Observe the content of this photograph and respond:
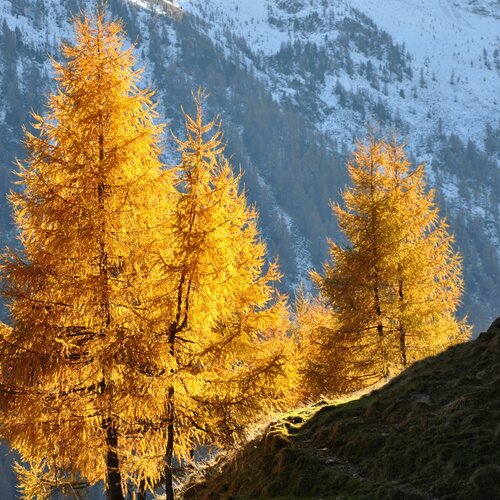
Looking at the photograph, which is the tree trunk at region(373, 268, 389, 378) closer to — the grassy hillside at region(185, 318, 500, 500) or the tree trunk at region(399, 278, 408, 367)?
the tree trunk at region(399, 278, 408, 367)

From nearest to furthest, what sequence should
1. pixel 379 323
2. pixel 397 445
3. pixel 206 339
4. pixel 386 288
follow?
pixel 397 445 < pixel 206 339 < pixel 379 323 < pixel 386 288

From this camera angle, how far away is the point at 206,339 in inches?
454

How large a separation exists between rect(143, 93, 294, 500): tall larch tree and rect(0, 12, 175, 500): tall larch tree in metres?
0.46

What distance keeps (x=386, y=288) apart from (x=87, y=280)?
1185cm

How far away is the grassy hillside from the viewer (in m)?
9.30

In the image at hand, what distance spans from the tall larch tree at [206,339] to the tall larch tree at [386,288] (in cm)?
A: 866

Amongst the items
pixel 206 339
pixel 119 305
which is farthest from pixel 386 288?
pixel 119 305

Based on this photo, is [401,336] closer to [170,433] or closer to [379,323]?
[379,323]

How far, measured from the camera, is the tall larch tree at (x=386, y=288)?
19.5 m

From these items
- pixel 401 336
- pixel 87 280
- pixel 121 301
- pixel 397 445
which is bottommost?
pixel 401 336

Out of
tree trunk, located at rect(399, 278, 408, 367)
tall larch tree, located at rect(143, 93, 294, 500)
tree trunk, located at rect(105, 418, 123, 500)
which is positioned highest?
tall larch tree, located at rect(143, 93, 294, 500)

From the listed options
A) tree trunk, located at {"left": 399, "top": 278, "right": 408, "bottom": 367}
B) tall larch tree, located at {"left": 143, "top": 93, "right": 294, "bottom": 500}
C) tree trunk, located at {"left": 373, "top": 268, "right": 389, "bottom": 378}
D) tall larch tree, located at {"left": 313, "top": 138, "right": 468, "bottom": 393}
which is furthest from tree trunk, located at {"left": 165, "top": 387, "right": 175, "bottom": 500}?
tree trunk, located at {"left": 399, "top": 278, "right": 408, "bottom": 367}

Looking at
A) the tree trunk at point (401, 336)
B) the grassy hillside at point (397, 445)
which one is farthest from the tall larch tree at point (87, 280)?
the tree trunk at point (401, 336)

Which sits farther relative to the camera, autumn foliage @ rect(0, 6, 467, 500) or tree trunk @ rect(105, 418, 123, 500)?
tree trunk @ rect(105, 418, 123, 500)
